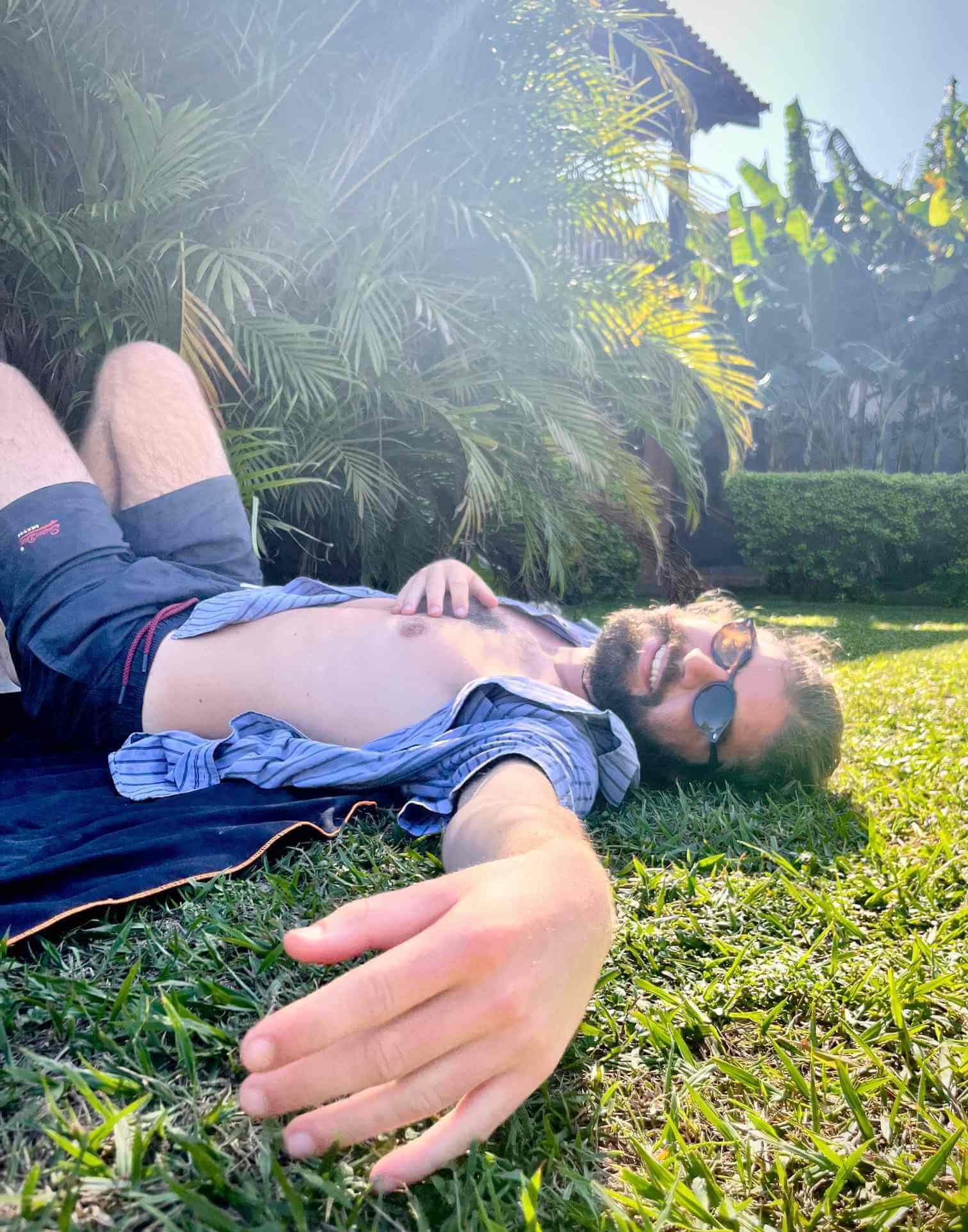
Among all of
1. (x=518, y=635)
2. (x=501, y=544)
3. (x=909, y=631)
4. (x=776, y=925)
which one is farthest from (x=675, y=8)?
(x=776, y=925)

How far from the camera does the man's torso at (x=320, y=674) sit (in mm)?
2086

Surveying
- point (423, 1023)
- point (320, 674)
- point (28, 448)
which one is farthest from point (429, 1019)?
point (28, 448)

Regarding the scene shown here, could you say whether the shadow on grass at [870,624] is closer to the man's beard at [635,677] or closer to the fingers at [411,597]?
the man's beard at [635,677]

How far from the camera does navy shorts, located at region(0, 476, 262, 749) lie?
2180 millimetres

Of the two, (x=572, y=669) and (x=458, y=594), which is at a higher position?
(x=458, y=594)

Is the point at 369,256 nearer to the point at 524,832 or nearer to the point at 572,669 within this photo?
the point at 572,669

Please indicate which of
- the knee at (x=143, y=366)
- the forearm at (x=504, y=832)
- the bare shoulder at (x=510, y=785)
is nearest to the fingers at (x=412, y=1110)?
the forearm at (x=504, y=832)

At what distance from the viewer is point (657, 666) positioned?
2273 millimetres

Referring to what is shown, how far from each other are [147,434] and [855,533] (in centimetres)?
1023

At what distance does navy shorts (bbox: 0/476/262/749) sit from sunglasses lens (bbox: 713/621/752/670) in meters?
1.37

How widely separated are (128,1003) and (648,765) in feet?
4.96

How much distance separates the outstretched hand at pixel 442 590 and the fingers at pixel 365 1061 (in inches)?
57.9

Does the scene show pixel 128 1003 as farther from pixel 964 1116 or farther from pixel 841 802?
pixel 841 802

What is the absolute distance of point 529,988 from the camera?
35.4 inches
